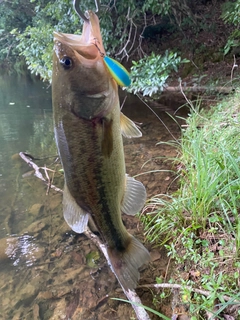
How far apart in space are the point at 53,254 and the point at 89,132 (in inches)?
87.6

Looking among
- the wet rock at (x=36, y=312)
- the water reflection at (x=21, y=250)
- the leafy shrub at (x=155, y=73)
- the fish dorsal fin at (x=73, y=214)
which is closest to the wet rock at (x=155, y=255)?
the wet rock at (x=36, y=312)

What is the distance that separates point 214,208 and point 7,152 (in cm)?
477

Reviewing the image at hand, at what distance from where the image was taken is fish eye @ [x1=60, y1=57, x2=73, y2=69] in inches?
46.1

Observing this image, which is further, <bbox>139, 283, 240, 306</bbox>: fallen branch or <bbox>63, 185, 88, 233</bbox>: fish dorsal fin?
<bbox>139, 283, 240, 306</bbox>: fallen branch

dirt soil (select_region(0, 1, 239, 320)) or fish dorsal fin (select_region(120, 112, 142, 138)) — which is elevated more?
fish dorsal fin (select_region(120, 112, 142, 138))

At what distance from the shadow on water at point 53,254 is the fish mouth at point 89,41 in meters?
1.87

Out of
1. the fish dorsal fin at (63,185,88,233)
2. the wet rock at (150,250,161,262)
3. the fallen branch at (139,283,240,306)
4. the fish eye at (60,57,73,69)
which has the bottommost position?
the wet rock at (150,250,161,262)

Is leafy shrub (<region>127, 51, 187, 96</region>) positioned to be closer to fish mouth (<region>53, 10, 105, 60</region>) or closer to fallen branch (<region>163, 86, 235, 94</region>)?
fallen branch (<region>163, 86, 235, 94</region>)

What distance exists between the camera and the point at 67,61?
1.18m

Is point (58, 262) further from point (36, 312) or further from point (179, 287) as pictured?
point (179, 287)

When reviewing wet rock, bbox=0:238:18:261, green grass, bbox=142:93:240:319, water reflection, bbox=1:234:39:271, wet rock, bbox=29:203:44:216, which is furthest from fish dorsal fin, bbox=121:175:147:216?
wet rock, bbox=29:203:44:216

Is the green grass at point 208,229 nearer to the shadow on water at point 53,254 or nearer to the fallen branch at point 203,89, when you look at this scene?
the shadow on water at point 53,254

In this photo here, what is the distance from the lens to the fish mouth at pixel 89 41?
1.12 meters

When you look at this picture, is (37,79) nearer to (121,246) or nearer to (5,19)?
(5,19)
